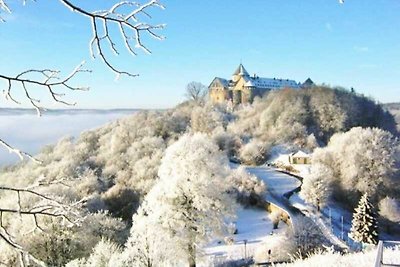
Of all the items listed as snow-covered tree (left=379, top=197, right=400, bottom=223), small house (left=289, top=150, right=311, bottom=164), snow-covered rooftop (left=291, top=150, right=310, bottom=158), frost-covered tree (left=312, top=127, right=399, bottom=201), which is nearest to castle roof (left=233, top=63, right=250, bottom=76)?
A: snow-covered rooftop (left=291, top=150, right=310, bottom=158)

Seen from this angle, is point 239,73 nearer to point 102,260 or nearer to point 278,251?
point 278,251

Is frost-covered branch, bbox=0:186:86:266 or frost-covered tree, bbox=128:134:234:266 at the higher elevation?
frost-covered branch, bbox=0:186:86:266

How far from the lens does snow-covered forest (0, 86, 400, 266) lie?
16.5 m

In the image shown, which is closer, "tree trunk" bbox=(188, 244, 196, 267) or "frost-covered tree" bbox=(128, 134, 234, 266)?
"frost-covered tree" bbox=(128, 134, 234, 266)

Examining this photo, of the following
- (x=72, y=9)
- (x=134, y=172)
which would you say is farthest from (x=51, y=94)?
(x=134, y=172)

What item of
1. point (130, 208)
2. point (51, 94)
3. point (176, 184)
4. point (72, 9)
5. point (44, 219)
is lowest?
point (130, 208)

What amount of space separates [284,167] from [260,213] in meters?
13.8

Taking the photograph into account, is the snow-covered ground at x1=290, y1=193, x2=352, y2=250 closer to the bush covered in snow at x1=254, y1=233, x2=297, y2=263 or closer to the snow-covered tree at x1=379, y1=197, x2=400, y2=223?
the snow-covered tree at x1=379, y1=197, x2=400, y2=223

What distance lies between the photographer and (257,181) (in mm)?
38438

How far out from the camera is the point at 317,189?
34188mm

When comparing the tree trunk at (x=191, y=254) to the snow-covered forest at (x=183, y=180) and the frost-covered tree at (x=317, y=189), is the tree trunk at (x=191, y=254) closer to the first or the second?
the snow-covered forest at (x=183, y=180)

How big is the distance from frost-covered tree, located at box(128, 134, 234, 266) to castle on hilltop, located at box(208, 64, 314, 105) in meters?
57.6

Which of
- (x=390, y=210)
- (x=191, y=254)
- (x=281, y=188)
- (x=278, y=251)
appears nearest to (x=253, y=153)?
(x=281, y=188)

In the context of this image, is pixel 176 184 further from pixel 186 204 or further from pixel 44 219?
pixel 44 219
